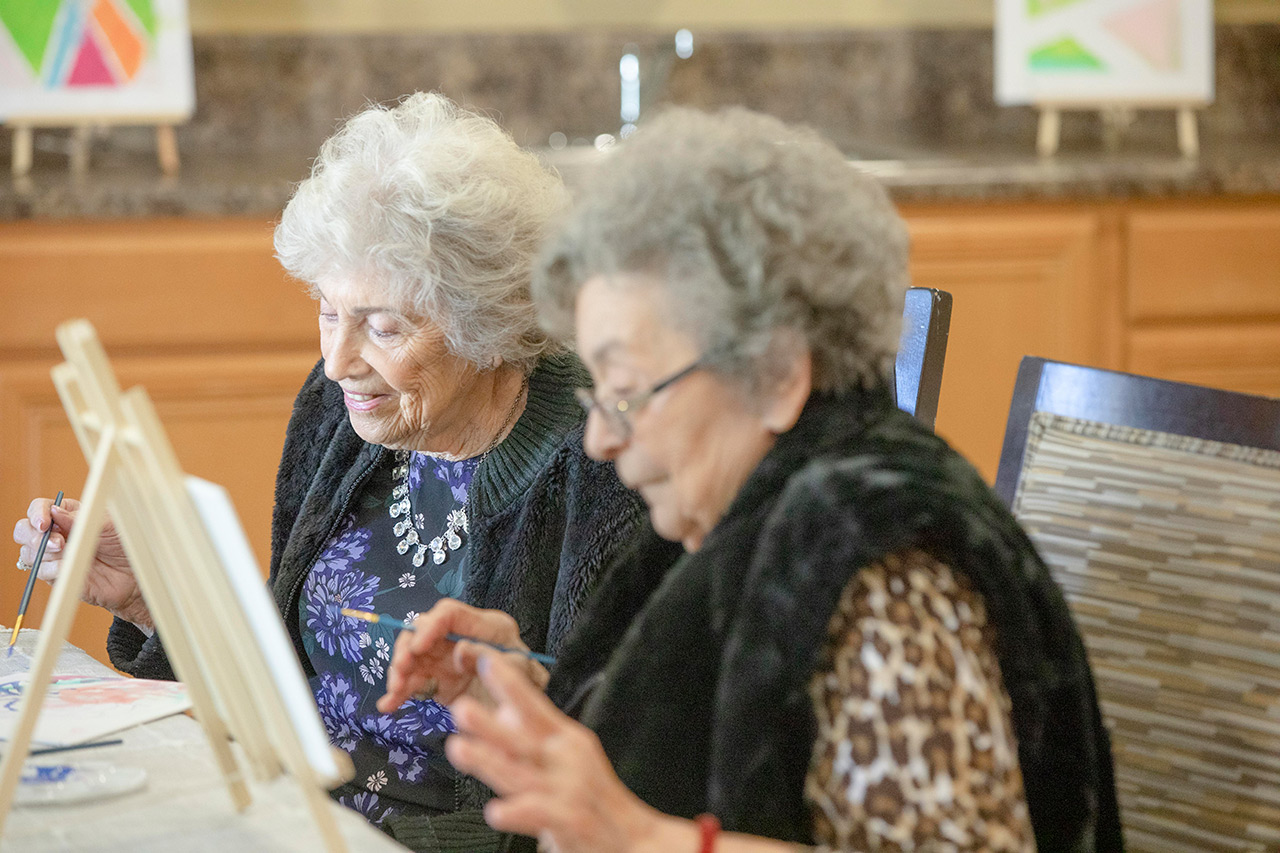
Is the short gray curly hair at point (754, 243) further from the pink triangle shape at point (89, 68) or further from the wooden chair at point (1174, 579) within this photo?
the pink triangle shape at point (89, 68)

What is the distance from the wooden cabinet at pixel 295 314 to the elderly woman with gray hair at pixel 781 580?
1710 millimetres

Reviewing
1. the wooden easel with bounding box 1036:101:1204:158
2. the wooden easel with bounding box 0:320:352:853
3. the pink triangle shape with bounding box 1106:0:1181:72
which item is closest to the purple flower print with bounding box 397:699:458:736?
the wooden easel with bounding box 0:320:352:853

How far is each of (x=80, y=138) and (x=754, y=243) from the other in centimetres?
241

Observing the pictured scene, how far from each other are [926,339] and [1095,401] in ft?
0.74

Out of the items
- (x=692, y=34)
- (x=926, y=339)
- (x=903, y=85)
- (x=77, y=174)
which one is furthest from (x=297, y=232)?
(x=903, y=85)

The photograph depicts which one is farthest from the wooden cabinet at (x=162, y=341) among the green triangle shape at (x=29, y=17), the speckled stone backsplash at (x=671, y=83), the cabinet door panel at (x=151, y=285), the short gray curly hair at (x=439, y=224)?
the short gray curly hair at (x=439, y=224)

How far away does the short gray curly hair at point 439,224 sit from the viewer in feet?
5.07

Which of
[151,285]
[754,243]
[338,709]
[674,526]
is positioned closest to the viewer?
[754,243]

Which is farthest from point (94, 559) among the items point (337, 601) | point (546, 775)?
point (546, 775)

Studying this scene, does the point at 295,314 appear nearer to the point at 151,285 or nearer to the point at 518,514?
the point at 151,285

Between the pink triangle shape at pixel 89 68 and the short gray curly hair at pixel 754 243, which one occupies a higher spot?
the pink triangle shape at pixel 89 68

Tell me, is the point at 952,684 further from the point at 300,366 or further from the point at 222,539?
the point at 300,366

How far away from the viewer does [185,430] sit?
8.78 ft

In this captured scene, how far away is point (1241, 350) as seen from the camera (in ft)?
9.62
